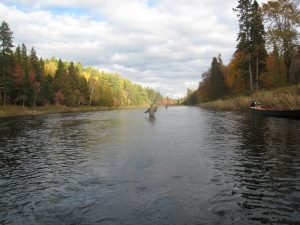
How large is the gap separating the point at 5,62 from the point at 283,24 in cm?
5840

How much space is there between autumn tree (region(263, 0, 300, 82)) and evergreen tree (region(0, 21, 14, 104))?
180 feet

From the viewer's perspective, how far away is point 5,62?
7194 centimetres

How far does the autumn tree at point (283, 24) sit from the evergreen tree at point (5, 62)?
54.8 metres

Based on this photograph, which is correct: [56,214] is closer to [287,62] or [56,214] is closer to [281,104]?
[281,104]

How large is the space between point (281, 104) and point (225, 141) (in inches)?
759

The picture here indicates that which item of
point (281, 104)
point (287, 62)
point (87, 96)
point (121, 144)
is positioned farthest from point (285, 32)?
point (87, 96)

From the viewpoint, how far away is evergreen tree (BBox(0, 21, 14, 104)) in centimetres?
7081

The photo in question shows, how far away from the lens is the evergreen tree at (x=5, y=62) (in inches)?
2788

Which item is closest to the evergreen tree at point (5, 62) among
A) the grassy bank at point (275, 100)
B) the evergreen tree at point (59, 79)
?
the evergreen tree at point (59, 79)

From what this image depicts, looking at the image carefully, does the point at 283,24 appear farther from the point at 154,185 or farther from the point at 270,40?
the point at 154,185

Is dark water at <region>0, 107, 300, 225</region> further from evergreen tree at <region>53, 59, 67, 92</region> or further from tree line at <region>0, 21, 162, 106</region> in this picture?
evergreen tree at <region>53, 59, 67, 92</region>

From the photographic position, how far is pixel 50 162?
46.9 ft

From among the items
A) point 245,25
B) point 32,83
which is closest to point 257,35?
point 245,25

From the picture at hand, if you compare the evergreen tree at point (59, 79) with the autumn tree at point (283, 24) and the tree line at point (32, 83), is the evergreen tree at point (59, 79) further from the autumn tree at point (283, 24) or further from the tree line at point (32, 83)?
the autumn tree at point (283, 24)
